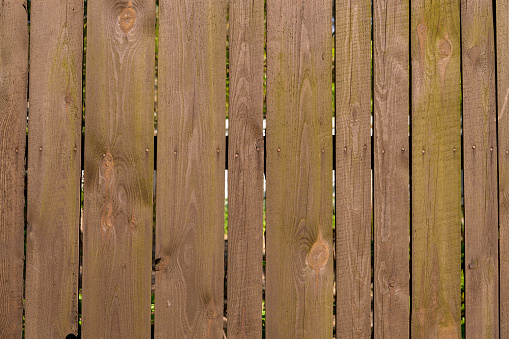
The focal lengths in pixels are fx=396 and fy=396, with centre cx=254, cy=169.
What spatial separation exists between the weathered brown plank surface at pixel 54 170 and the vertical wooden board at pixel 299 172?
775 millimetres

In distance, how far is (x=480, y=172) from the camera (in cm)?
164

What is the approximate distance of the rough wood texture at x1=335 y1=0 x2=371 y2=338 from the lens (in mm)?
1600

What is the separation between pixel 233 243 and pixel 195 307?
0.30 m

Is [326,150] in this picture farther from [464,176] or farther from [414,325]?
[414,325]

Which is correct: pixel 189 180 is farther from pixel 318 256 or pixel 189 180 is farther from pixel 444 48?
pixel 444 48

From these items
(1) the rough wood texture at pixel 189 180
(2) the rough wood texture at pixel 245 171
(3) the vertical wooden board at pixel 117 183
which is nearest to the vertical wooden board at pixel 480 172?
Result: (2) the rough wood texture at pixel 245 171

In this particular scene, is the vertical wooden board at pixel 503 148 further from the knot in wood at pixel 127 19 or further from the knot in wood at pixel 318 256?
the knot in wood at pixel 127 19

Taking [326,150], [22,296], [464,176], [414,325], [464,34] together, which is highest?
[464,34]

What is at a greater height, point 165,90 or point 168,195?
point 165,90

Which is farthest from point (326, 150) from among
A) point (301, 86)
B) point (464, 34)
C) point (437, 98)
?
point (464, 34)

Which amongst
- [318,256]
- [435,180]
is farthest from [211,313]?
[435,180]

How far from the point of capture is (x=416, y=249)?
5.30 ft

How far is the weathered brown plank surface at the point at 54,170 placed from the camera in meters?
1.56

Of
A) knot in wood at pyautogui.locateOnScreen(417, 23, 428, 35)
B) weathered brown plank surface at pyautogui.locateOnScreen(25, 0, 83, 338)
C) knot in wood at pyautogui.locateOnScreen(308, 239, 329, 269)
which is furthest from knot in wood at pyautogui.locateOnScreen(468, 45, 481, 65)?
weathered brown plank surface at pyautogui.locateOnScreen(25, 0, 83, 338)
